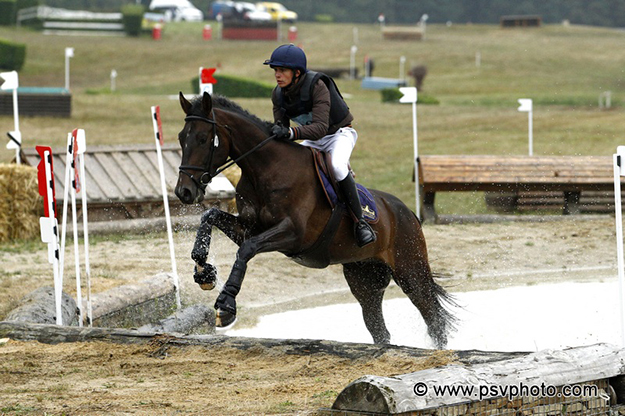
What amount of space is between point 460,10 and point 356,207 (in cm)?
6347

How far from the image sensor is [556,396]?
4852 mm

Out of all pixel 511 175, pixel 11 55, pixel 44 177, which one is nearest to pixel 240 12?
pixel 11 55

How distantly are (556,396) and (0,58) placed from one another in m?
33.4

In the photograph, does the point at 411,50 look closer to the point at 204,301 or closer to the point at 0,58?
the point at 0,58

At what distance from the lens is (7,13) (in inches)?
1905

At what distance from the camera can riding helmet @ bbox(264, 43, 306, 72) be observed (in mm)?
6145

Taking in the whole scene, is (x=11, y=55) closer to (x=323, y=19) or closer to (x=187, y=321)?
(x=323, y=19)

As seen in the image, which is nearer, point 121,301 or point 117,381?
point 117,381

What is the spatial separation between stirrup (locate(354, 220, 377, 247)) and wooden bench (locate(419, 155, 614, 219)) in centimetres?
733

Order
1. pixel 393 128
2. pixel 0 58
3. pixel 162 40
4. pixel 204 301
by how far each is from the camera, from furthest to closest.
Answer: pixel 162 40, pixel 0 58, pixel 393 128, pixel 204 301

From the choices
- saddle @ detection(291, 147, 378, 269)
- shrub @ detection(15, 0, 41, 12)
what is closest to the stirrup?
saddle @ detection(291, 147, 378, 269)

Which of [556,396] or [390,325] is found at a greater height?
[556,396]

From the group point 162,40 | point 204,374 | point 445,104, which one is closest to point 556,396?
point 204,374

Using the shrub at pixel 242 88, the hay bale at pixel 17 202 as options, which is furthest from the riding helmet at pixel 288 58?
the shrub at pixel 242 88
